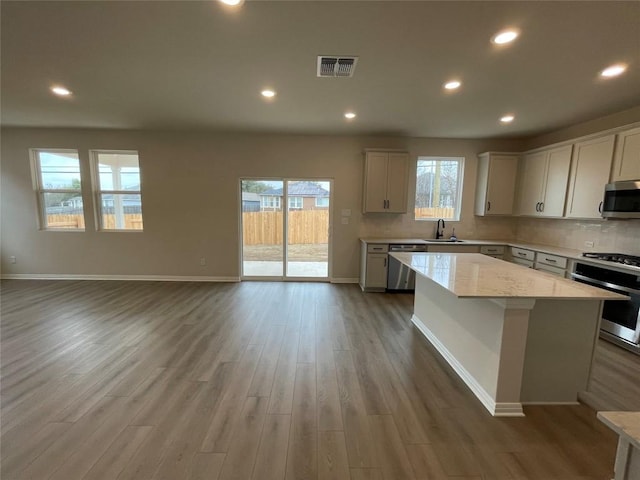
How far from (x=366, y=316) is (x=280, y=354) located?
1.46 m

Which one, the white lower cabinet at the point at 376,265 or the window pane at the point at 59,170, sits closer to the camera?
the white lower cabinet at the point at 376,265

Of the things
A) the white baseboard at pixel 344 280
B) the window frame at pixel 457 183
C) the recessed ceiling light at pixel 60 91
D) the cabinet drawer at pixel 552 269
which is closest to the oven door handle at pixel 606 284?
the cabinet drawer at pixel 552 269

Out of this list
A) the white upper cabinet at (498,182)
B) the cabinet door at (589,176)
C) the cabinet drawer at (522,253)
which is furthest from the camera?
the white upper cabinet at (498,182)

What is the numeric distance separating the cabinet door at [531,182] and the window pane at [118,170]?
23.3 ft

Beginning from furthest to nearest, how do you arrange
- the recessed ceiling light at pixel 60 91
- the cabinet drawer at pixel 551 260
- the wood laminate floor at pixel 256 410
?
1. the cabinet drawer at pixel 551 260
2. the recessed ceiling light at pixel 60 91
3. the wood laminate floor at pixel 256 410

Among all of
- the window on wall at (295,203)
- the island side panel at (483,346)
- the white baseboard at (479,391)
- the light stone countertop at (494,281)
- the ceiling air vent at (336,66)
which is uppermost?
the ceiling air vent at (336,66)

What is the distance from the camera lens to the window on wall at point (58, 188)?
521 cm

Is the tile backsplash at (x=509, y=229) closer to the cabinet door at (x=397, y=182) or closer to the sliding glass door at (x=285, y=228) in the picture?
the cabinet door at (x=397, y=182)

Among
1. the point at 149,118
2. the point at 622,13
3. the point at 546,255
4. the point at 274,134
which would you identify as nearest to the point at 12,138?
the point at 149,118

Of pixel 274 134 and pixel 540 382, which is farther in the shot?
pixel 274 134

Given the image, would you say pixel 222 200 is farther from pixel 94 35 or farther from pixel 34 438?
pixel 34 438

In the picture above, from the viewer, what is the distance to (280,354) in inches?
109

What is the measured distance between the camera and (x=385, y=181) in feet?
16.5

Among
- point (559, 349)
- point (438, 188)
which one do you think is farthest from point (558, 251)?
point (559, 349)
